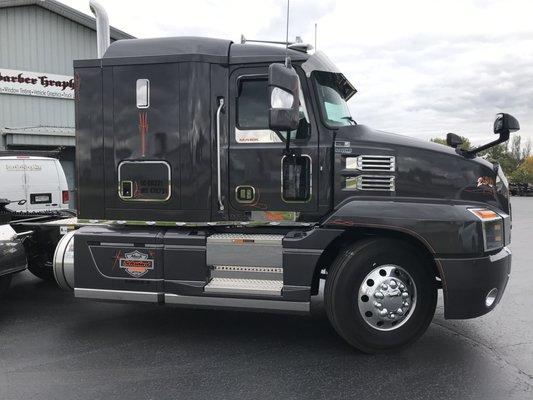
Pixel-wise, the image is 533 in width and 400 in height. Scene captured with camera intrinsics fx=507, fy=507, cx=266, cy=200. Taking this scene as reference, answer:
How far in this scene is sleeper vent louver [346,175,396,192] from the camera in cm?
464

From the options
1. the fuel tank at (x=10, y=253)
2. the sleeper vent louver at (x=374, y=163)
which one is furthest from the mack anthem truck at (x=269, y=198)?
the fuel tank at (x=10, y=253)

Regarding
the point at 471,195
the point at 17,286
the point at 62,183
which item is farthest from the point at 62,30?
the point at 471,195

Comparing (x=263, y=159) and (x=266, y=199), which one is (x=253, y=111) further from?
(x=266, y=199)

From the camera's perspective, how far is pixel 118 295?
5039mm

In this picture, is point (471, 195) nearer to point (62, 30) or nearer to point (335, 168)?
point (335, 168)

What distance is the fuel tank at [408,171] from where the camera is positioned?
461cm

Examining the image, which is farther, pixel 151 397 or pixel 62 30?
pixel 62 30

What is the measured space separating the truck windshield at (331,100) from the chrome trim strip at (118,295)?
7.84ft

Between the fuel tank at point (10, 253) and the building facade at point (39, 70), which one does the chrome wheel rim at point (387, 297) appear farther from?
the building facade at point (39, 70)

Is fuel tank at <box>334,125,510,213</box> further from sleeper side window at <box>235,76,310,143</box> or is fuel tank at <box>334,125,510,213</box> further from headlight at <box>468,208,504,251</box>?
sleeper side window at <box>235,76,310,143</box>

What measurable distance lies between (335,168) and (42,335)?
11.3 ft

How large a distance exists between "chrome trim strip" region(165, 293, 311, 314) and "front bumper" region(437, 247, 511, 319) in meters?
1.24

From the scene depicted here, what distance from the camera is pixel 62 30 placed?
Result: 54.6 feet

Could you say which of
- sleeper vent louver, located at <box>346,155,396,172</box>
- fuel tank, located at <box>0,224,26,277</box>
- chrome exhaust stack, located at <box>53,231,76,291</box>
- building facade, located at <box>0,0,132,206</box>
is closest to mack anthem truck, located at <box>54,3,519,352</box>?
sleeper vent louver, located at <box>346,155,396,172</box>
